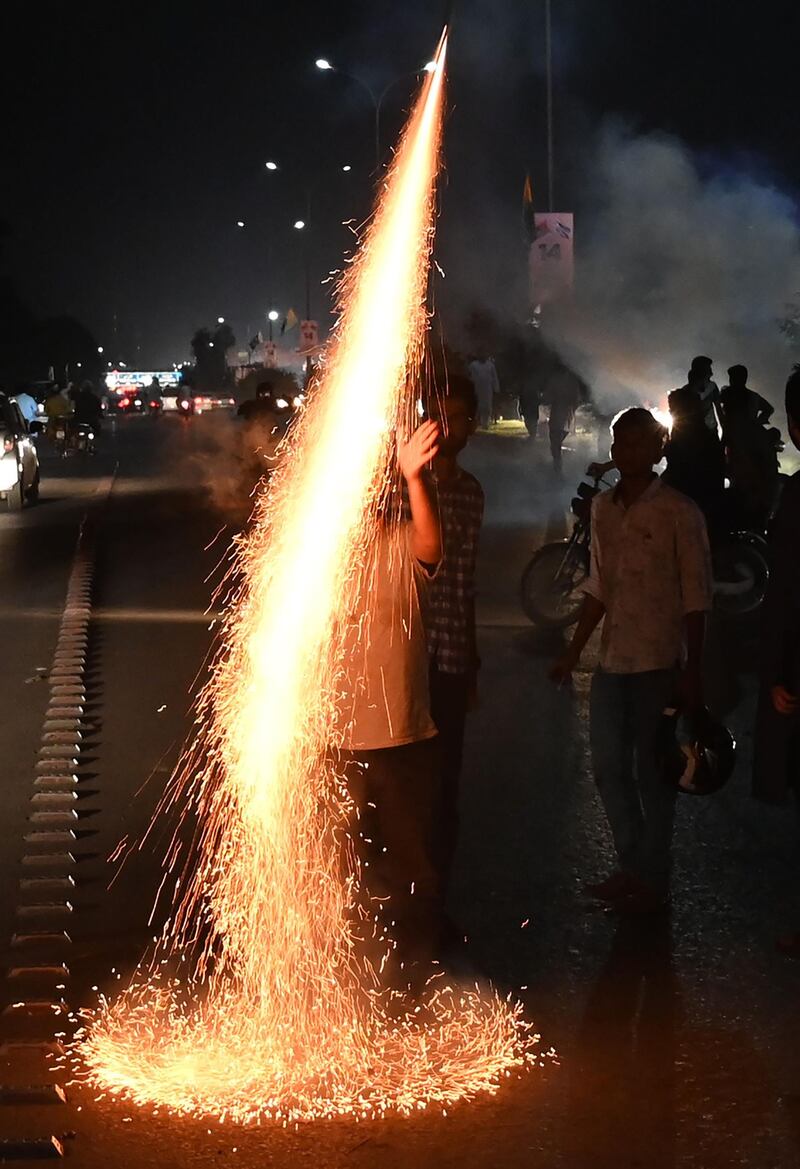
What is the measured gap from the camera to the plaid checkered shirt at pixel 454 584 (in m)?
5.70

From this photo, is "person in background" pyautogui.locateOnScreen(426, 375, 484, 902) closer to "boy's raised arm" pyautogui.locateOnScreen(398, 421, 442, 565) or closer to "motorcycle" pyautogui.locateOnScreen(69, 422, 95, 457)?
"boy's raised arm" pyautogui.locateOnScreen(398, 421, 442, 565)

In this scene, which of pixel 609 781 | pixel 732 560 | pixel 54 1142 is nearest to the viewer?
pixel 54 1142

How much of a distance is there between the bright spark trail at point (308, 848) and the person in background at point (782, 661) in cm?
117

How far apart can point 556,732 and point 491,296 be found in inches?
782

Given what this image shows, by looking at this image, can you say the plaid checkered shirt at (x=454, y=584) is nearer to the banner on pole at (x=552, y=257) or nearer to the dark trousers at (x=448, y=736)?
the dark trousers at (x=448, y=736)

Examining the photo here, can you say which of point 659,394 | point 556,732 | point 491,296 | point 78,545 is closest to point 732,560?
point 556,732

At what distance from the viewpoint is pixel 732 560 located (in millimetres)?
12625

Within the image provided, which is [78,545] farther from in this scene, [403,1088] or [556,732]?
[403,1088]

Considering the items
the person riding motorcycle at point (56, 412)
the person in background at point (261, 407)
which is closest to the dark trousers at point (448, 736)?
the person in background at point (261, 407)

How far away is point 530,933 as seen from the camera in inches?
233

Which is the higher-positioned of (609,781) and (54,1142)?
(609,781)

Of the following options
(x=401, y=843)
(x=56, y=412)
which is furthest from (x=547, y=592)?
(x=56, y=412)

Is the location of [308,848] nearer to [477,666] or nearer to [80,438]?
[477,666]

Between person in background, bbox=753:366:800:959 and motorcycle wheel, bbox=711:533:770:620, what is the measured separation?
7113 mm
